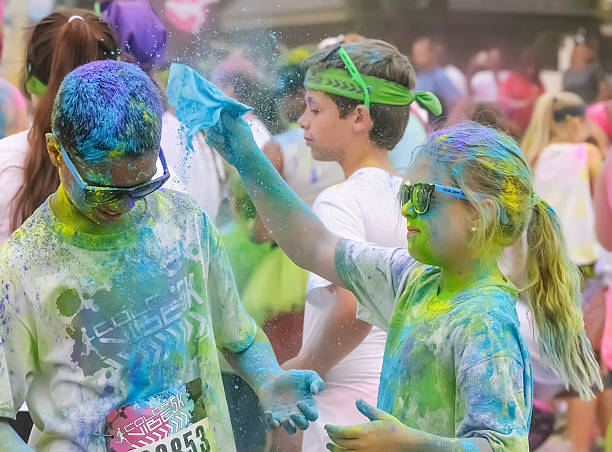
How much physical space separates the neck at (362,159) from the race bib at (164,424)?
1410mm

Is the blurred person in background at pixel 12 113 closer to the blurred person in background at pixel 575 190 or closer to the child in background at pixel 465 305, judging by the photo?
the child in background at pixel 465 305

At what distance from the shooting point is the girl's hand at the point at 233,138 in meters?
2.64

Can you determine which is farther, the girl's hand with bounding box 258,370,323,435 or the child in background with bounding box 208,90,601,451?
the girl's hand with bounding box 258,370,323,435

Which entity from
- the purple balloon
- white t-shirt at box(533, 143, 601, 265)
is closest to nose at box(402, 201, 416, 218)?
the purple balloon

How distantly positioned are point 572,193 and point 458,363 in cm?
364

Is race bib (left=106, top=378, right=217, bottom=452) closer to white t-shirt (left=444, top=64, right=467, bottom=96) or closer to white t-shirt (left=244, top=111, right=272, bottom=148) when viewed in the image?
white t-shirt (left=244, top=111, right=272, bottom=148)

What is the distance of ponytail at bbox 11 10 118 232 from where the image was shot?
121 inches

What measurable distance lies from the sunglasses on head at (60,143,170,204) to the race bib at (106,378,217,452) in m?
0.43

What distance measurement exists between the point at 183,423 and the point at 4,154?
51.2 inches

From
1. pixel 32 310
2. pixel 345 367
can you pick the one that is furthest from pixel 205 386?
pixel 345 367

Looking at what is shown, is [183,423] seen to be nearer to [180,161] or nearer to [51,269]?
[51,269]

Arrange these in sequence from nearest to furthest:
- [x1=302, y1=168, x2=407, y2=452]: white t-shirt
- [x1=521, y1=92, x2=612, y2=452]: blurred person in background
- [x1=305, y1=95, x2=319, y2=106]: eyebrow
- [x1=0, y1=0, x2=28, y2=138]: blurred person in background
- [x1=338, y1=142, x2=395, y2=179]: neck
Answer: [x1=302, y1=168, x2=407, y2=452]: white t-shirt
[x1=305, y1=95, x2=319, y2=106]: eyebrow
[x1=338, y1=142, x2=395, y2=179]: neck
[x1=0, y1=0, x2=28, y2=138]: blurred person in background
[x1=521, y1=92, x2=612, y2=452]: blurred person in background

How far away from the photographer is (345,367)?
3.31 m

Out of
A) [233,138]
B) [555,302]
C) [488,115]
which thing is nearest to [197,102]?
[233,138]
